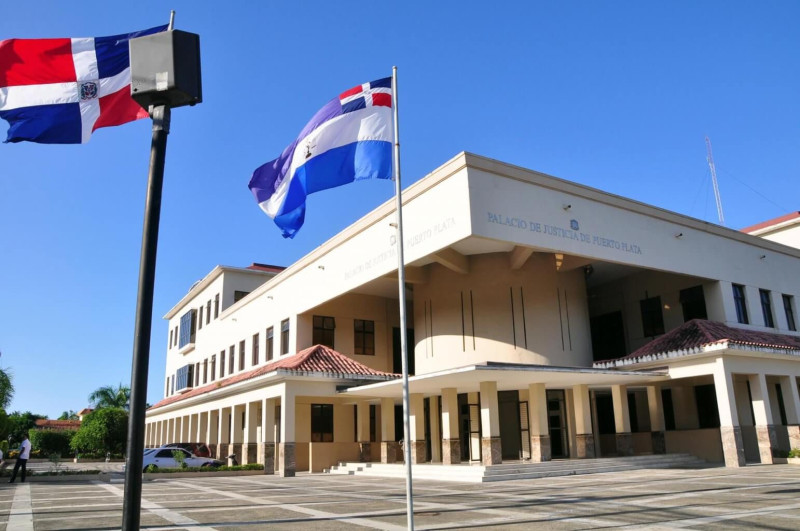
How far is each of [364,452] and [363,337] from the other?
6.47 meters

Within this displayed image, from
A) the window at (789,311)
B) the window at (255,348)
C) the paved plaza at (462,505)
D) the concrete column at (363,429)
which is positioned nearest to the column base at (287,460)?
the concrete column at (363,429)

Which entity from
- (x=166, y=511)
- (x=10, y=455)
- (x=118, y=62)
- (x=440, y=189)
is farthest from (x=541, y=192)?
(x=10, y=455)

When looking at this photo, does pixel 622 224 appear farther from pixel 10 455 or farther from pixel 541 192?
pixel 10 455

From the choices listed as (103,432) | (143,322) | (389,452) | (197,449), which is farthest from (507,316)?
(103,432)

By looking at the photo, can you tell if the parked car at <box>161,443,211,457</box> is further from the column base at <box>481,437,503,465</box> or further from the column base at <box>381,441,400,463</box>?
the column base at <box>481,437,503,465</box>

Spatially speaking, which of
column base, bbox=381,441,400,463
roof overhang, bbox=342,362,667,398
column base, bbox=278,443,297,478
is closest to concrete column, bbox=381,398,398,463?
column base, bbox=381,441,400,463

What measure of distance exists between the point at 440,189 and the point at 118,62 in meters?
15.1

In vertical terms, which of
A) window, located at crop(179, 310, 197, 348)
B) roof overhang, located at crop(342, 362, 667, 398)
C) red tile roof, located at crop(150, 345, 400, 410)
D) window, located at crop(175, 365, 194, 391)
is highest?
window, located at crop(179, 310, 197, 348)

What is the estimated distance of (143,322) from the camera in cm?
426

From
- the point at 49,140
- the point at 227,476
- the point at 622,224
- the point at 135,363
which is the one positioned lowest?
the point at 227,476

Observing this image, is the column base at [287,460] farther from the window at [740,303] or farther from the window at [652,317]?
the window at [740,303]

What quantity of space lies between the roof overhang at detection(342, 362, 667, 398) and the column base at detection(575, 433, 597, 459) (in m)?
1.92

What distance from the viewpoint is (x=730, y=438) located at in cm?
2120

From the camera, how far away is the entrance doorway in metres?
25.9
